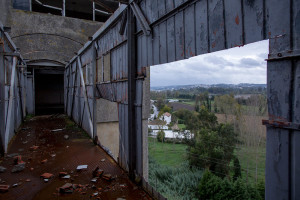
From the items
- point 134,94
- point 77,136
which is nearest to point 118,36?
point 134,94

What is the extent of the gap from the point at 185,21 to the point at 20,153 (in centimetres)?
647

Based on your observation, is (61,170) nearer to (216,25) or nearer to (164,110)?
(216,25)

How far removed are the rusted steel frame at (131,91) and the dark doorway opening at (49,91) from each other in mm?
21464

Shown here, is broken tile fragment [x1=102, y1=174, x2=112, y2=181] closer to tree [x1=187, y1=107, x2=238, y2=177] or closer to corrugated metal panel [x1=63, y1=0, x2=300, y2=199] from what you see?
corrugated metal panel [x1=63, y1=0, x2=300, y2=199]

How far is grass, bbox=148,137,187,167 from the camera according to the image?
91.9 feet

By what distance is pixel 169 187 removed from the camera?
19.3m

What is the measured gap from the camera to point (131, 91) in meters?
4.30

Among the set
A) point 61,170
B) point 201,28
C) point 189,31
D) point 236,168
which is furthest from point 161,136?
point 201,28

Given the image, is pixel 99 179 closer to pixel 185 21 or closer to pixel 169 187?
pixel 185 21

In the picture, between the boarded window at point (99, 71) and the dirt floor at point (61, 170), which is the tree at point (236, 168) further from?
the boarded window at point (99, 71)

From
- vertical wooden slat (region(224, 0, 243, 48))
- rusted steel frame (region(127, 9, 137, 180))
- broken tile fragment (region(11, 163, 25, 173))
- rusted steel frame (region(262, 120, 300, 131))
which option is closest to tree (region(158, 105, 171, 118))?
broken tile fragment (region(11, 163, 25, 173))

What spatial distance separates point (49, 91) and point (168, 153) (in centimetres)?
1950

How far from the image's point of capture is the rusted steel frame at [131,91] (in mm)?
4262

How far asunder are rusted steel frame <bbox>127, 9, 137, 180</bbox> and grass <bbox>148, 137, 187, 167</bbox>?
23.5 metres
